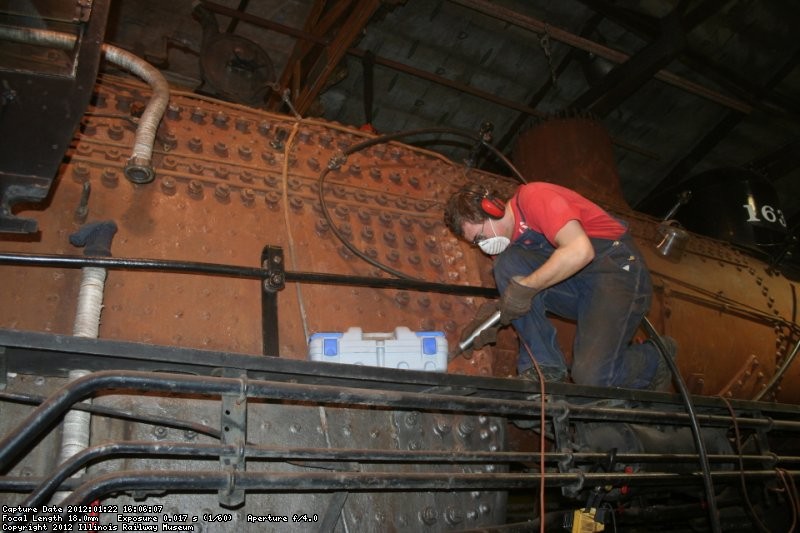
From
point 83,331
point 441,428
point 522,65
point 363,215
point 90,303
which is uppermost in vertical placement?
point 522,65

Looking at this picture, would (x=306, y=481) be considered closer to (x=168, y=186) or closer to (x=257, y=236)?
(x=257, y=236)

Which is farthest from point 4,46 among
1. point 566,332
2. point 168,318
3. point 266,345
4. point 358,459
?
point 566,332

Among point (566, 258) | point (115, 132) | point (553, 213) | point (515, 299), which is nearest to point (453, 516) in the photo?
point (515, 299)

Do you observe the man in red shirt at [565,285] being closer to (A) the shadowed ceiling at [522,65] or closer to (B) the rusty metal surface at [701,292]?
(B) the rusty metal surface at [701,292]

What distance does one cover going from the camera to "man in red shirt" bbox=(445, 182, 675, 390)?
282cm

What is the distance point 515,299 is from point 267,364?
1.34 meters

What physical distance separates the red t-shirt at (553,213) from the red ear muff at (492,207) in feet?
0.37

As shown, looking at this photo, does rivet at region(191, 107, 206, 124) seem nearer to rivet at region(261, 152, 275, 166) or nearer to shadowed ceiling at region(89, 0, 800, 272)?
rivet at region(261, 152, 275, 166)

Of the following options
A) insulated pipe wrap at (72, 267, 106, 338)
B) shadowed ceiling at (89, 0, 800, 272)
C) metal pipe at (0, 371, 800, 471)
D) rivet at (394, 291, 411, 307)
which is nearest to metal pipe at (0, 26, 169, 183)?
insulated pipe wrap at (72, 267, 106, 338)

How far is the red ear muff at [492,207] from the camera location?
9.64 feet

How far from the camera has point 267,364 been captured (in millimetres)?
1870

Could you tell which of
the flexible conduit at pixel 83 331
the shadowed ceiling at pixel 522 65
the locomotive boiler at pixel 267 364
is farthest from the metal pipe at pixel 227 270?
the shadowed ceiling at pixel 522 65

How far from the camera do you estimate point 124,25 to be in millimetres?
5664

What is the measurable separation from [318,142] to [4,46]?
5.81ft
